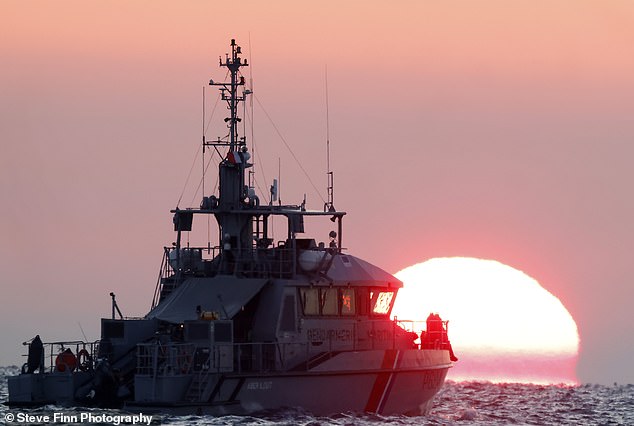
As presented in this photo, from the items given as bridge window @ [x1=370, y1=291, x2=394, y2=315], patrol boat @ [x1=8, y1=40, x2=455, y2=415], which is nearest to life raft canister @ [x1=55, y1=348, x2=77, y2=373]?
patrol boat @ [x1=8, y1=40, x2=455, y2=415]

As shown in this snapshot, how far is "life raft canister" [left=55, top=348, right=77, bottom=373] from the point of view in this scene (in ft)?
187

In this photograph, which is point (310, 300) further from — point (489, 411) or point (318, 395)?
point (489, 411)

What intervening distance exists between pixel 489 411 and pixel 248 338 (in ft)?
32.4

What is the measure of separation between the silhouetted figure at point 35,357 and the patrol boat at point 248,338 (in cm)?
Answer: 3

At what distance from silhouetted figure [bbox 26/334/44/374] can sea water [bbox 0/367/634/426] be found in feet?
4.01

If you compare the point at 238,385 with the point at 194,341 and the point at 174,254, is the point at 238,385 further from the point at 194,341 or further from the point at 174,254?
the point at 174,254

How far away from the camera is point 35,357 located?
2239 inches

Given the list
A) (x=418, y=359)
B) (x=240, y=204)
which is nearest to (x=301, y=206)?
(x=240, y=204)

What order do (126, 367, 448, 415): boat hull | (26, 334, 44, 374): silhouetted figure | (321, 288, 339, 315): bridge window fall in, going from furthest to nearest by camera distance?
(321, 288, 339, 315): bridge window
(26, 334, 44, 374): silhouetted figure
(126, 367, 448, 415): boat hull

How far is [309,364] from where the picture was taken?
56594 mm

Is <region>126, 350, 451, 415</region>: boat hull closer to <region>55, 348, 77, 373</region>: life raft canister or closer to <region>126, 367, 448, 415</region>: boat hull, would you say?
<region>126, 367, 448, 415</region>: boat hull

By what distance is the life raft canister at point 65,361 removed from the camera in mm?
57094

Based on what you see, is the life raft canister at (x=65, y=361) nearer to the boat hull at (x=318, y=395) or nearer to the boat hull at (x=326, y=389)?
the boat hull at (x=318, y=395)

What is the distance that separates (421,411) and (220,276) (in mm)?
7379
